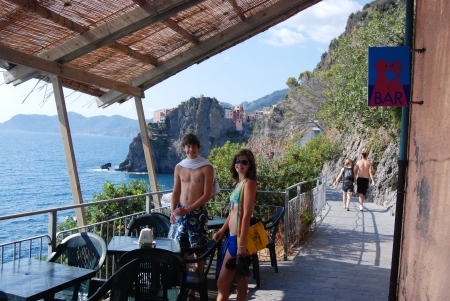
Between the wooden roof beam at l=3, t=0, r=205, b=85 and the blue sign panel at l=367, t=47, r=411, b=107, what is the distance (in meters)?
2.59

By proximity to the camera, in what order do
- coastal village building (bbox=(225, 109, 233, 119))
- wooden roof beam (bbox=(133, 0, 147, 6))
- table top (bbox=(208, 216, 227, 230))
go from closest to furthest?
wooden roof beam (bbox=(133, 0, 147, 6)) < table top (bbox=(208, 216, 227, 230)) < coastal village building (bbox=(225, 109, 233, 119))

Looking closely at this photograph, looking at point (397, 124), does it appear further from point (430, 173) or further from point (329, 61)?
point (329, 61)

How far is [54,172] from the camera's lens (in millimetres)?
90250

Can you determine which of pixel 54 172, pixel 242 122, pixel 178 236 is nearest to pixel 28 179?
pixel 54 172

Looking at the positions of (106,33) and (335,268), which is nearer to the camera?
(106,33)

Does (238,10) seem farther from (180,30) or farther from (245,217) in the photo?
(245,217)

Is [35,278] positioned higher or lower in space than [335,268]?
higher

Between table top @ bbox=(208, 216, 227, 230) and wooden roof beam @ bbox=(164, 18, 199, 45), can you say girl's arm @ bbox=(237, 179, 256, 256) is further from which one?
wooden roof beam @ bbox=(164, 18, 199, 45)

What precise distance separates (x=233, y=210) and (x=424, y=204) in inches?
61.7

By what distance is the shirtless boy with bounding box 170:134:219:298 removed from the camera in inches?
189

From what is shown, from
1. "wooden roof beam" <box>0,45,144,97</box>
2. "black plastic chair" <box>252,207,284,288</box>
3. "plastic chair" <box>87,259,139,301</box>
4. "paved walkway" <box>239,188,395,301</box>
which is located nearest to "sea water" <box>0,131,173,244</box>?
"wooden roof beam" <box>0,45,144,97</box>

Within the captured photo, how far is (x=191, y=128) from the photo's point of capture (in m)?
77.1

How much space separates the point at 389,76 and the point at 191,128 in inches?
2893

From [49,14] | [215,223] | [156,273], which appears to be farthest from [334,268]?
[49,14]
